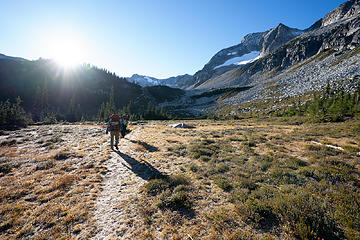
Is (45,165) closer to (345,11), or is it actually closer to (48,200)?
(48,200)

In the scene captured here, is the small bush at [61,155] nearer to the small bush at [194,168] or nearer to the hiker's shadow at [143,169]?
the hiker's shadow at [143,169]

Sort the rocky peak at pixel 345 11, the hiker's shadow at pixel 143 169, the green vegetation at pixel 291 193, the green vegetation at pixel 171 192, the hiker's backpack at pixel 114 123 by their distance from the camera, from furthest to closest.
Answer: the rocky peak at pixel 345 11, the hiker's backpack at pixel 114 123, the hiker's shadow at pixel 143 169, the green vegetation at pixel 171 192, the green vegetation at pixel 291 193

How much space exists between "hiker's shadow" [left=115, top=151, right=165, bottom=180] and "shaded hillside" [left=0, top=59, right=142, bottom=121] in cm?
10513

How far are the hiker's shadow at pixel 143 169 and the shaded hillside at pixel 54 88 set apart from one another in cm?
10513

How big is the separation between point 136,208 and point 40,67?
688 ft

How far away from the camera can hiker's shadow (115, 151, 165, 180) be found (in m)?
7.49

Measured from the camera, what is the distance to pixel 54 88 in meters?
134

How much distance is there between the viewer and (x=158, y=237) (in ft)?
12.6

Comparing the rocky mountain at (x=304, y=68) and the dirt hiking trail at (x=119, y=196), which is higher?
the rocky mountain at (x=304, y=68)

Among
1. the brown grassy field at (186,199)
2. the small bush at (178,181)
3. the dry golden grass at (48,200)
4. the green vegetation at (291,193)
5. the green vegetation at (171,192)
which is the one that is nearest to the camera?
Answer: the green vegetation at (291,193)

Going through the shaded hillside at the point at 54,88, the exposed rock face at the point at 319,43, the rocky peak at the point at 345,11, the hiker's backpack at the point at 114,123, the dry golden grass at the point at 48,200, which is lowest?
the dry golden grass at the point at 48,200

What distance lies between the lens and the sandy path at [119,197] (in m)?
4.17

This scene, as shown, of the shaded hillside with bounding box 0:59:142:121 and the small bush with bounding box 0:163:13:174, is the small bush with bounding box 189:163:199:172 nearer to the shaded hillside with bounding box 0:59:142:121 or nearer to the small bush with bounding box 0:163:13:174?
the small bush with bounding box 0:163:13:174

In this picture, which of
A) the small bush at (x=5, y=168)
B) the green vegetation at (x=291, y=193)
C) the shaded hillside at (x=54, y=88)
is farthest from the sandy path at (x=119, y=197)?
the shaded hillside at (x=54, y=88)
